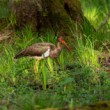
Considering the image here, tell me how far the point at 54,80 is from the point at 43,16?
268cm

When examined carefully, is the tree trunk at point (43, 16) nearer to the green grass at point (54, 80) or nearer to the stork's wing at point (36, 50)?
the green grass at point (54, 80)

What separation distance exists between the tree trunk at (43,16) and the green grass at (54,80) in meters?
0.48

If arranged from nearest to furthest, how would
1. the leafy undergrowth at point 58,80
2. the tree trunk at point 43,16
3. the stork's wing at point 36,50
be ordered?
the leafy undergrowth at point 58,80
the stork's wing at point 36,50
the tree trunk at point 43,16

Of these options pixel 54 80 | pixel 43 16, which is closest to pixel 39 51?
pixel 54 80

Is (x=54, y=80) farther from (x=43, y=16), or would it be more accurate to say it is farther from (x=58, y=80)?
(x=43, y=16)

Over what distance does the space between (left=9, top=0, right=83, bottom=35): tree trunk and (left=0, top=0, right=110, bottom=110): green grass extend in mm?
477

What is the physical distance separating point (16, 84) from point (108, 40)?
3168mm

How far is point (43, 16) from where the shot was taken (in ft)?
29.2

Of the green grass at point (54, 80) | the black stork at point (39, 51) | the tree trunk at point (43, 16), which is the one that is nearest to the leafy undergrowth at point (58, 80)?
the green grass at point (54, 80)

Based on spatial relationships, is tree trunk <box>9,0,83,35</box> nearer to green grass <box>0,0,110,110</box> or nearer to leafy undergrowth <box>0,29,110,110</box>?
green grass <box>0,0,110,110</box>

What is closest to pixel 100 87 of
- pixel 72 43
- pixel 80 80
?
pixel 80 80

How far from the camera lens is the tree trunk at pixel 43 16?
8.91m

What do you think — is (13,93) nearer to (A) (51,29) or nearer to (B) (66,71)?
Result: (B) (66,71)

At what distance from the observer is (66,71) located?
23.2 feet
